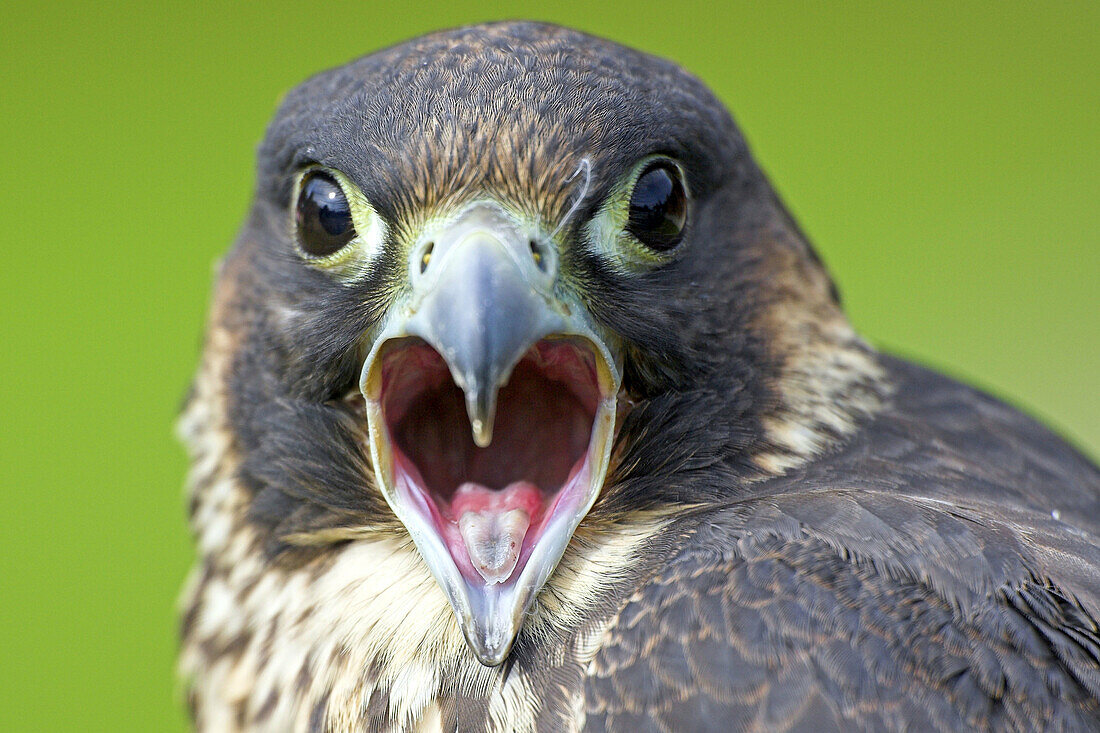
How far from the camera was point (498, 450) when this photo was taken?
2.04 metres

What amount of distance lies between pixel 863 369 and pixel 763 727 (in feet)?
2.97

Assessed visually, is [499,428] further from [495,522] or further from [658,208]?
[658,208]

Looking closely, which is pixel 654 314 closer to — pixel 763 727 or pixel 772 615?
pixel 772 615

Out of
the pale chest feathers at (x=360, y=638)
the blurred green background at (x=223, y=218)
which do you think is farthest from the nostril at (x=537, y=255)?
the blurred green background at (x=223, y=218)

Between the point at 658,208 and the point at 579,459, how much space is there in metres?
0.41

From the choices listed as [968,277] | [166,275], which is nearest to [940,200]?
[968,277]

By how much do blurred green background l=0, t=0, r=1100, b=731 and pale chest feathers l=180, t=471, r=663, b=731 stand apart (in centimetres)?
291

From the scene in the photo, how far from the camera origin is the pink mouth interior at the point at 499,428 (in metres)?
1.88

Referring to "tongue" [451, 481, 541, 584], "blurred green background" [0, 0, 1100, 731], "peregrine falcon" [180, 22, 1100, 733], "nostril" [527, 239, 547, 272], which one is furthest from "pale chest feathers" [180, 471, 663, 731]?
"blurred green background" [0, 0, 1100, 731]

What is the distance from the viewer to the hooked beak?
160 centimetres

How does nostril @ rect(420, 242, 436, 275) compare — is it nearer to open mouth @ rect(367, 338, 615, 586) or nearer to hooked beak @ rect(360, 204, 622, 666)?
hooked beak @ rect(360, 204, 622, 666)

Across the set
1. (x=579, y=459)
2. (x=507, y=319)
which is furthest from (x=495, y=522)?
(x=507, y=319)

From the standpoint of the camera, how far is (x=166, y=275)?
637cm

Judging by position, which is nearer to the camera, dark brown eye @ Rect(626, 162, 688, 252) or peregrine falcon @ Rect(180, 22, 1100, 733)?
peregrine falcon @ Rect(180, 22, 1100, 733)
